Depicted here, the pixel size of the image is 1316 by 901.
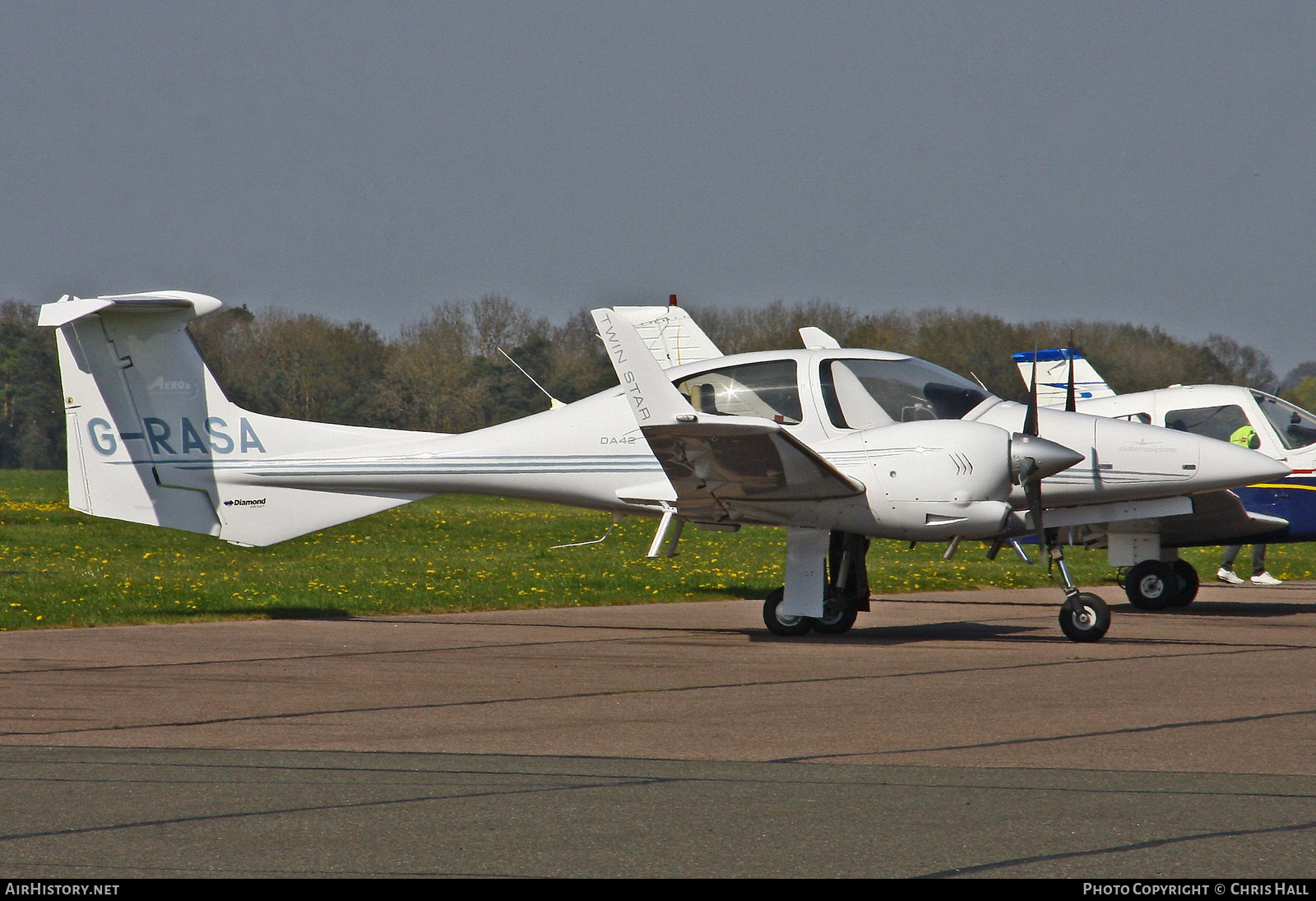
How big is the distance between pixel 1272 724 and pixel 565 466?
7.18m

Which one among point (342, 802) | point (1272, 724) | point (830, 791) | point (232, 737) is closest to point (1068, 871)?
point (830, 791)

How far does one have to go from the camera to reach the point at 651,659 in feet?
34.2

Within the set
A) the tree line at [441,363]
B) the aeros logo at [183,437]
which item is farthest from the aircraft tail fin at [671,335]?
the tree line at [441,363]

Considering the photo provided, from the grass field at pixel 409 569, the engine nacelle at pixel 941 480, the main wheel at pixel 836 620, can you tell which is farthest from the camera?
the grass field at pixel 409 569

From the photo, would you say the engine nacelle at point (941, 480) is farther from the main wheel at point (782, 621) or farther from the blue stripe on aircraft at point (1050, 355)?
the blue stripe on aircraft at point (1050, 355)

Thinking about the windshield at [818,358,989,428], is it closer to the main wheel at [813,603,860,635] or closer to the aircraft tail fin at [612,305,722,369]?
the main wheel at [813,603,860,635]

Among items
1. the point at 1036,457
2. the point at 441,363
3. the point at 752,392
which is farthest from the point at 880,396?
the point at 441,363

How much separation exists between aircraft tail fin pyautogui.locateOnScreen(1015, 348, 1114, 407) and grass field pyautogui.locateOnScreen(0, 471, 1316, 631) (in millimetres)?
2885

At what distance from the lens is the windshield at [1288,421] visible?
15.6 metres

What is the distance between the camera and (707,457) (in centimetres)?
1120

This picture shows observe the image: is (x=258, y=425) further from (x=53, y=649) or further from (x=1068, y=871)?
(x=1068, y=871)

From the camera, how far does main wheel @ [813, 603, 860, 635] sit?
40.8 ft

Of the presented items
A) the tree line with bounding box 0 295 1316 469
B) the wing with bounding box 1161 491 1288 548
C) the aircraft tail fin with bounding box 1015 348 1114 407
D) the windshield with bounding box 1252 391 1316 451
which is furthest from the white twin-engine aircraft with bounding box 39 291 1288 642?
the tree line with bounding box 0 295 1316 469

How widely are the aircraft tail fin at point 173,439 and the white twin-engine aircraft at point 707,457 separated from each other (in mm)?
18
